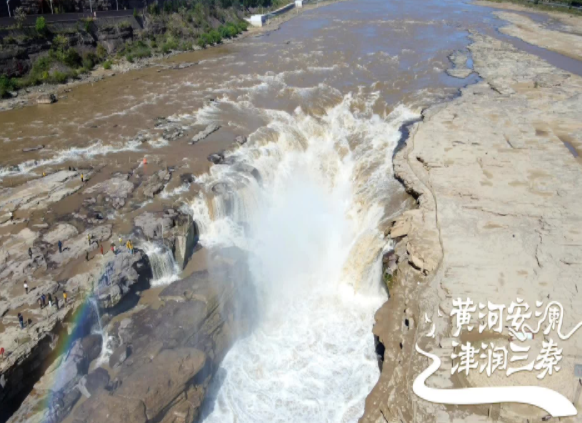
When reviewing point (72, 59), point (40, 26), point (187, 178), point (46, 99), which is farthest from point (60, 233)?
point (40, 26)

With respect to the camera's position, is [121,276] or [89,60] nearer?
[121,276]

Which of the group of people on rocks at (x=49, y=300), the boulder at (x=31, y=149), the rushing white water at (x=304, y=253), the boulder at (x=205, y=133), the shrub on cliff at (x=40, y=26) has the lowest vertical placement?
the rushing white water at (x=304, y=253)

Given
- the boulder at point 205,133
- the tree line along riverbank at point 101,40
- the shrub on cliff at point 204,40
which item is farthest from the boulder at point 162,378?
the shrub on cliff at point 204,40

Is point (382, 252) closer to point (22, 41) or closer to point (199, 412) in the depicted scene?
point (199, 412)

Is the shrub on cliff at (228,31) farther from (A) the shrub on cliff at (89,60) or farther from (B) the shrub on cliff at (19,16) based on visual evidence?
(B) the shrub on cliff at (19,16)

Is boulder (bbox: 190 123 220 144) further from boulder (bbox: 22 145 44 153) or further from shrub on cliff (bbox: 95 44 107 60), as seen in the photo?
shrub on cliff (bbox: 95 44 107 60)

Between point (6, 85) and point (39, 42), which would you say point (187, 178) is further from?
point (39, 42)

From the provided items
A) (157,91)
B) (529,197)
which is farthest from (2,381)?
(157,91)
